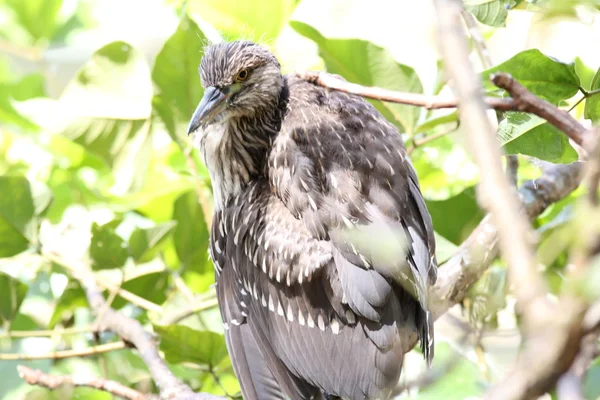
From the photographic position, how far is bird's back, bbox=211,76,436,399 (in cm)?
153

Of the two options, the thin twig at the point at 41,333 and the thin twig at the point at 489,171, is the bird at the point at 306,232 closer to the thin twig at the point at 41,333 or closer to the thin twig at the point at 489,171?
the thin twig at the point at 41,333

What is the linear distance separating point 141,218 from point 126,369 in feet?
1.47

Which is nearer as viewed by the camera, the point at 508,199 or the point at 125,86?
the point at 508,199

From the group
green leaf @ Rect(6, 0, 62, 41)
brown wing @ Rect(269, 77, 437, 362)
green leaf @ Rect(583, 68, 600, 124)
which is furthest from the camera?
green leaf @ Rect(6, 0, 62, 41)

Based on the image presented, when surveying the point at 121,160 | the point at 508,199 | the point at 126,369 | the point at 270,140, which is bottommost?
the point at 126,369

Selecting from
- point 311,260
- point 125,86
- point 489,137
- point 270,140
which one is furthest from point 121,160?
point 489,137

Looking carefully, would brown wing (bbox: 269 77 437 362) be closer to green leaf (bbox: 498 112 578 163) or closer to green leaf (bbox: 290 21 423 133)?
green leaf (bbox: 290 21 423 133)

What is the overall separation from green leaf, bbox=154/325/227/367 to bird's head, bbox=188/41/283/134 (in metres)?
0.50

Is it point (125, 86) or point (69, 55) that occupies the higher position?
point (125, 86)

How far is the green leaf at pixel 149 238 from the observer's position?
1.82 metres

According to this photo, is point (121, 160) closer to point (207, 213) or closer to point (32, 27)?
point (207, 213)

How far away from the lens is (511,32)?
209 centimetres

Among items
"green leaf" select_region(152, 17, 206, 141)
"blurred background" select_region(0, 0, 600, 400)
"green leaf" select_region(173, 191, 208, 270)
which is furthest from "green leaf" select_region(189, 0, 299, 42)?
"green leaf" select_region(173, 191, 208, 270)

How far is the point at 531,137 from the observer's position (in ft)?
3.58
